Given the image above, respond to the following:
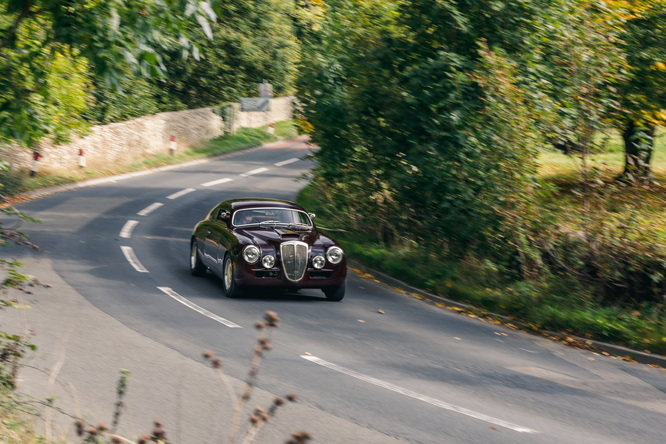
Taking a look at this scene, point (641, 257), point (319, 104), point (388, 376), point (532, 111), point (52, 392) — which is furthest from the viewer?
point (319, 104)

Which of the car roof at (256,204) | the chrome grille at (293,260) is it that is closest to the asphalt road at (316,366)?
the chrome grille at (293,260)

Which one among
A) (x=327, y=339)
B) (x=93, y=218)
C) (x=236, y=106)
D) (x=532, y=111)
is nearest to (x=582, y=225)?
(x=532, y=111)

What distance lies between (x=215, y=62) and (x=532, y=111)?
3450 centimetres

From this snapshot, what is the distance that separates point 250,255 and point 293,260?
722 millimetres

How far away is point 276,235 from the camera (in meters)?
13.3

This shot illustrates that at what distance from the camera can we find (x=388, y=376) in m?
9.16

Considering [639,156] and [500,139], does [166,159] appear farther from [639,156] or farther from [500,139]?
[500,139]

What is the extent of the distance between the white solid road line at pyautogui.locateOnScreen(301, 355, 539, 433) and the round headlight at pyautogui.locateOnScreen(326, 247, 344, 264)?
11.3 ft

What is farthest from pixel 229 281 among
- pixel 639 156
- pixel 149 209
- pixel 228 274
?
pixel 639 156

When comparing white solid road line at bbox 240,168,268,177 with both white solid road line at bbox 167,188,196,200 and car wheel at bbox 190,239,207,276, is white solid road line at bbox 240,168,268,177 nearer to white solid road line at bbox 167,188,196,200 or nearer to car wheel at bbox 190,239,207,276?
white solid road line at bbox 167,188,196,200

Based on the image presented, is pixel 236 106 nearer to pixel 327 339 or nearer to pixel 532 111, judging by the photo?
pixel 532 111

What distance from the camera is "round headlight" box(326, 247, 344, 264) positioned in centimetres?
1311

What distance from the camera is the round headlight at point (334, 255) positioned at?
13.1 meters

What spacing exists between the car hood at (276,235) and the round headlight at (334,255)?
33 centimetres
